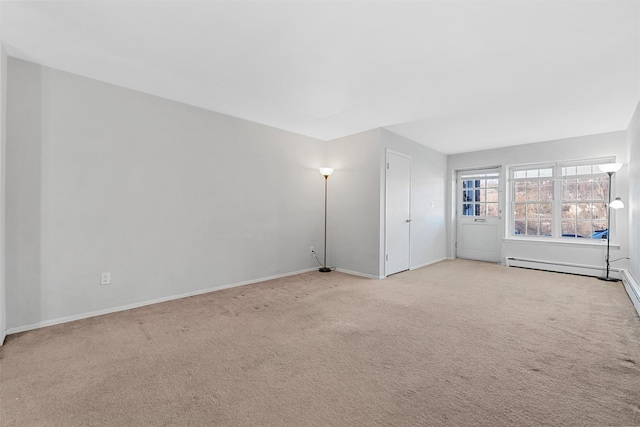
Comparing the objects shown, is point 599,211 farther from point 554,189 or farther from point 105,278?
point 105,278

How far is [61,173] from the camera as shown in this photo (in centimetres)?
266

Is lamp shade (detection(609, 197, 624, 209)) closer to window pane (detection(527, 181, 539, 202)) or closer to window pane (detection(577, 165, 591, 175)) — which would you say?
window pane (detection(577, 165, 591, 175))

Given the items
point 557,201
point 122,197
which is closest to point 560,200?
point 557,201

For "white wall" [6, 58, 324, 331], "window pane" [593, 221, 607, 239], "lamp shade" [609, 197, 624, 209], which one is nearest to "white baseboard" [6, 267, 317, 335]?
"white wall" [6, 58, 324, 331]

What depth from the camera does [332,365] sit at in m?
1.95

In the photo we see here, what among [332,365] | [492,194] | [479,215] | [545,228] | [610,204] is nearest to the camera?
[332,365]

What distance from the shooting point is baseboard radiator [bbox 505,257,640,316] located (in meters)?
3.56

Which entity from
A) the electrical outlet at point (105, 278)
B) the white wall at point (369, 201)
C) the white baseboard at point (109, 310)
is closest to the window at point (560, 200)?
the white wall at point (369, 201)

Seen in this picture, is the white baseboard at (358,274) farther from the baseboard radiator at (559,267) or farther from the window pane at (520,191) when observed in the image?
the window pane at (520,191)

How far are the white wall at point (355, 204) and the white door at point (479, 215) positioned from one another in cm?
304

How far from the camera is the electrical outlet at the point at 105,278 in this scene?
9.41 ft

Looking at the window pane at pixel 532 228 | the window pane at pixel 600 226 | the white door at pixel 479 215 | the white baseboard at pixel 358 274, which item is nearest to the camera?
the white baseboard at pixel 358 274

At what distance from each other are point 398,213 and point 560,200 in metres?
3.17

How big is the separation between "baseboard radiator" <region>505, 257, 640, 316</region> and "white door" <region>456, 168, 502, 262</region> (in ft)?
1.57
